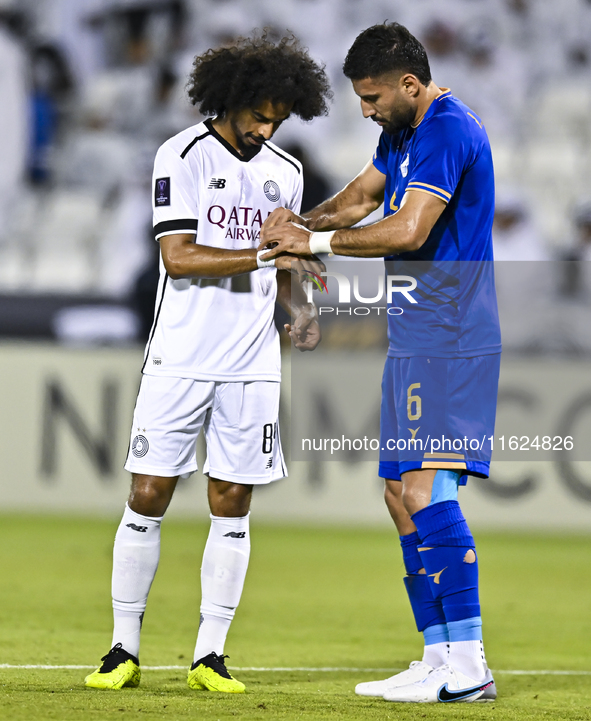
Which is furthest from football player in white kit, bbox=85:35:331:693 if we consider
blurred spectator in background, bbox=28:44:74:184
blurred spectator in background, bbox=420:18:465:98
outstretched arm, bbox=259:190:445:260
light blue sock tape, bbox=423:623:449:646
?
blurred spectator in background, bbox=420:18:465:98

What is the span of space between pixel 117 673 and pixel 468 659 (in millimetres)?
1233

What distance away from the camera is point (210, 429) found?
3.95m

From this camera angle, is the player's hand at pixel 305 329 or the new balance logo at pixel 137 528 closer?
the new balance logo at pixel 137 528

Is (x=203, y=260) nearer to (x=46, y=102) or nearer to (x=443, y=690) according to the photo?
(x=443, y=690)

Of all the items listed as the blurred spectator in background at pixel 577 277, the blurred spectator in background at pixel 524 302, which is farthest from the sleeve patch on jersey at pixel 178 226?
the blurred spectator in background at pixel 577 277

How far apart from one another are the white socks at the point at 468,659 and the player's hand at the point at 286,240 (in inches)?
59.3

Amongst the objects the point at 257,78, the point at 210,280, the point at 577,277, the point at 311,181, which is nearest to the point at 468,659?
the point at 210,280

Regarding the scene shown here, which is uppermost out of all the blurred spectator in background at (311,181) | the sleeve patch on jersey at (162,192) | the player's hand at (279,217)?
the blurred spectator in background at (311,181)

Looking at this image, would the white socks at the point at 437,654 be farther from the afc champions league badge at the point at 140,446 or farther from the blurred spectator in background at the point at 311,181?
the blurred spectator in background at the point at 311,181

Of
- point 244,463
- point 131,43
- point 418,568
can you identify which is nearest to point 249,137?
point 244,463

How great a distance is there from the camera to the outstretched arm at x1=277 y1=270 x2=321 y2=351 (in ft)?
13.3

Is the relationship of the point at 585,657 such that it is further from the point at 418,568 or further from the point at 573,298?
the point at 573,298

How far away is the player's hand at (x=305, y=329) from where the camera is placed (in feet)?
13.3

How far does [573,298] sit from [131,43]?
7923mm
